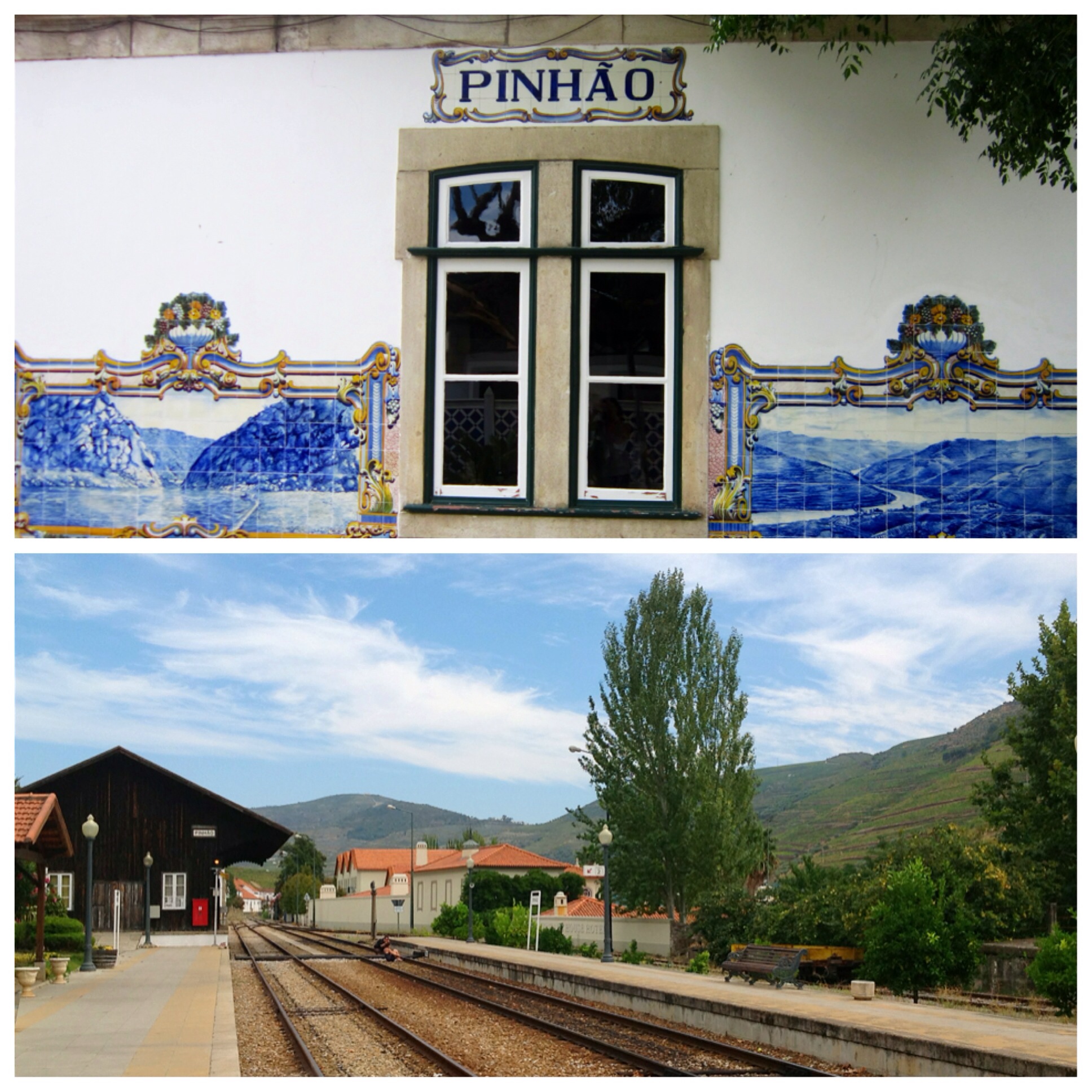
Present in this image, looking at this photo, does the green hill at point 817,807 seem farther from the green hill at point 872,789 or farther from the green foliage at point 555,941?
the green foliage at point 555,941

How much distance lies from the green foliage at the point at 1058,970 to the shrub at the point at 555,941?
549 centimetres

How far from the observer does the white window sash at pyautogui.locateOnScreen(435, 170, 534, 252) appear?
31.1 ft

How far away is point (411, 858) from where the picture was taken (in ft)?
36.2

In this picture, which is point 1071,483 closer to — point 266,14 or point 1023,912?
point 1023,912

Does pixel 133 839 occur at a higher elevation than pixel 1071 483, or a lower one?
lower

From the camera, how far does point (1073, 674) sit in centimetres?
948

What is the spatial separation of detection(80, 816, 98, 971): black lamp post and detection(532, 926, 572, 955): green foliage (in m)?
4.78

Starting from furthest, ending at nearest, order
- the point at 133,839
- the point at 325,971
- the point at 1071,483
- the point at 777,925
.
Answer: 1. the point at 325,971
2. the point at 777,925
3. the point at 133,839
4. the point at 1071,483

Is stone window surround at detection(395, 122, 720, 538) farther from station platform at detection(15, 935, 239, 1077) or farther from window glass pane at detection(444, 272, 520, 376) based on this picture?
station platform at detection(15, 935, 239, 1077)

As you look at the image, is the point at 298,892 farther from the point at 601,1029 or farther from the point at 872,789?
the point at 872,789

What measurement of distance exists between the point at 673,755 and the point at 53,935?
26.3ft

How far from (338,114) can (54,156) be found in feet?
Result: 7.36

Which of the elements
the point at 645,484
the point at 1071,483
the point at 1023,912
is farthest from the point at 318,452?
the point at 1023,912

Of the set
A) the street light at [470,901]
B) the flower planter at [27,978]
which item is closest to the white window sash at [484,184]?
the street light at [470,901]
